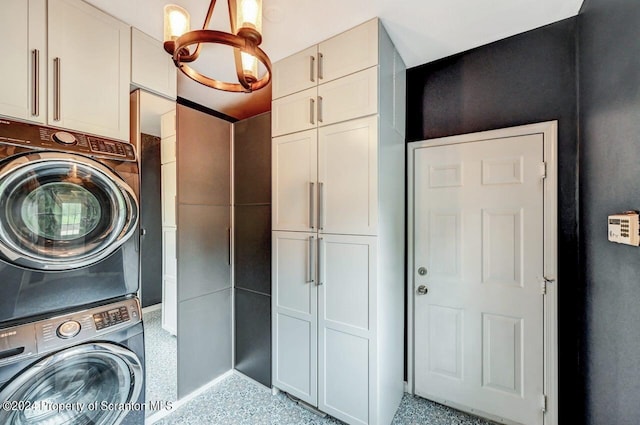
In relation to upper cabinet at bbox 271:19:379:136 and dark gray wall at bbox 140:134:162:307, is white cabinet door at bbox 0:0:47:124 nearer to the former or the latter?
dark gray wall at bbox 140:134:162:307

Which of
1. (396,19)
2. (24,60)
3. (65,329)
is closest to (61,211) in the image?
(65,329)

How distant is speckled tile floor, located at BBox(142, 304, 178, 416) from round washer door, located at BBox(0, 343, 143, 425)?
0.84 feet

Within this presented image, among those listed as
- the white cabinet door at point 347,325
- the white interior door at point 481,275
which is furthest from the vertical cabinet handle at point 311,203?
the white interior door at point 481,275

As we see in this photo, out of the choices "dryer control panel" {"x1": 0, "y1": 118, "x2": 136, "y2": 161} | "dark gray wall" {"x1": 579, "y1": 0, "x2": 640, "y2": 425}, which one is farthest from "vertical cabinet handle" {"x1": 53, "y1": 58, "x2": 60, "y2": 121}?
"dark gray wall" {"x1": 579, "y1": 0, "x2": 640, "y2": 425}

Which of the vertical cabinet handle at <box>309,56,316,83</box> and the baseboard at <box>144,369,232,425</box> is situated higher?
the vertical cabinet handle at <box>309,56,316,83</box>

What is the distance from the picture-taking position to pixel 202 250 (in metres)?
2.27

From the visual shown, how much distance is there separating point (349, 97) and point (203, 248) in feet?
5.39

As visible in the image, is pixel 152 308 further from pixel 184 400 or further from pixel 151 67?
pixel 151 67

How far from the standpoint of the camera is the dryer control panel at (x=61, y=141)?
A: 119 centimetres

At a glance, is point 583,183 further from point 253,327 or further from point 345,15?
point 253,327

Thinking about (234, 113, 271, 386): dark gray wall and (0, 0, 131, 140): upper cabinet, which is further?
(234, 113, 271, 386): dark gray wall

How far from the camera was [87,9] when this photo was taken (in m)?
1.56

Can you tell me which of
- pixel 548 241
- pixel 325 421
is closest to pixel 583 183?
pixel 548 241

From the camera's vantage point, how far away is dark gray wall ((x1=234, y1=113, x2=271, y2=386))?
2271mm
